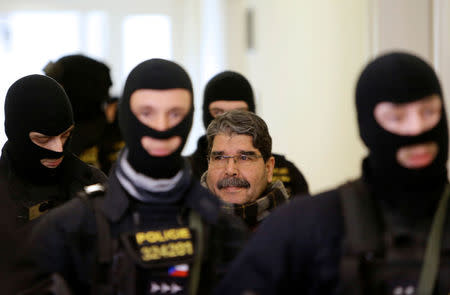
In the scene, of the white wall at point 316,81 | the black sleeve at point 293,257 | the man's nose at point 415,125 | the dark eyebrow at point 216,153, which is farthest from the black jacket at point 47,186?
the white wall at point 316,81

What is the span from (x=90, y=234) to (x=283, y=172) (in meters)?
2.14

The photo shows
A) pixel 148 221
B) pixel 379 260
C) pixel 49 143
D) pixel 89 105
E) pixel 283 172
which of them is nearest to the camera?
pixel 379 260

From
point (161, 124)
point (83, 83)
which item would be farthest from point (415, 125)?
point (83, 83)

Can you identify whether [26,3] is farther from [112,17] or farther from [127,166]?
[127,166]

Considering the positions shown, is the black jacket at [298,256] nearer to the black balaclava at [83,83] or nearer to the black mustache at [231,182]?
the black mustache at [231,182]

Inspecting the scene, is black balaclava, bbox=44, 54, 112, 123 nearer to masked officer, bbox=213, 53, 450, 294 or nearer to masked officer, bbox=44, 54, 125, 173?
masked officer, bbox=44, 54, 125, 173

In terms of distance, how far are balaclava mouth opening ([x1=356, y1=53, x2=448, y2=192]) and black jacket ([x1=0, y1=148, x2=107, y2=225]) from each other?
1.71 m

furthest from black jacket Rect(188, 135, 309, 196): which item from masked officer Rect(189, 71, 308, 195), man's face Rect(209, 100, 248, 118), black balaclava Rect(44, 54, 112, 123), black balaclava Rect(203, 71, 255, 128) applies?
black balaclava Rect(44, 54, 112, 123)

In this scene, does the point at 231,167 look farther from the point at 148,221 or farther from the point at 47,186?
the point at 148,221

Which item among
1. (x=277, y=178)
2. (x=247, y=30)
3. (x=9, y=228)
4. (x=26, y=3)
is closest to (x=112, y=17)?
(x=26, y=3)

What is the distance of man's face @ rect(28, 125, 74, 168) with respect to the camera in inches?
172

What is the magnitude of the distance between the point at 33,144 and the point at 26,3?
10341mm

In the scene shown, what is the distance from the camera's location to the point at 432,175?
2.99 meters

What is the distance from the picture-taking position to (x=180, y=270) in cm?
307
